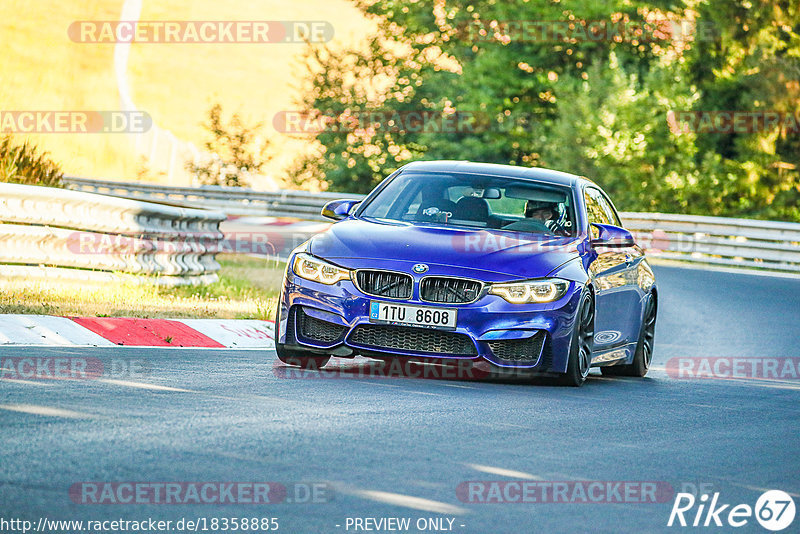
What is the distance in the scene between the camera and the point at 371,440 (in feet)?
22.6

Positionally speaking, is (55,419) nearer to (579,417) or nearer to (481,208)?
(579,417)

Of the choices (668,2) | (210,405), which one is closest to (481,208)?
(210,405)

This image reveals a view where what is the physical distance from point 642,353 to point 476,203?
2262mm

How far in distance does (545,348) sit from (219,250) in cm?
739

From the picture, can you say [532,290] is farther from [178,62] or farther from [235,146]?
[178,62]

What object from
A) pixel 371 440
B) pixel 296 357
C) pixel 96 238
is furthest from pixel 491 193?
pixel 96 238

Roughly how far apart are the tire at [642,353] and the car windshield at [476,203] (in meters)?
1.63

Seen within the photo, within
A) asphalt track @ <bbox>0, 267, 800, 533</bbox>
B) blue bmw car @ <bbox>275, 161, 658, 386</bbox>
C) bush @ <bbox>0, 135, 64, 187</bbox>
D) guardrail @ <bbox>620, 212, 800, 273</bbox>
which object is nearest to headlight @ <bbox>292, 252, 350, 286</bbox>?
blue bmw car @ <bbox>275, 161, 658, 386</bbox>

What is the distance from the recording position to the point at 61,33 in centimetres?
6831

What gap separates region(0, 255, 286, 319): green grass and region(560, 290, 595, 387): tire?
13.2ft

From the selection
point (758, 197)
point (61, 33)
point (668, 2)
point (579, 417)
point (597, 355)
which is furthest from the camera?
point (61, 33)

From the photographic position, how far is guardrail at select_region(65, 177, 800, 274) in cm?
2795

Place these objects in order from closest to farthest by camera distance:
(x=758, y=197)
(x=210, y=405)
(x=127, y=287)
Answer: (x=210, y=405) < (x=127, y=287) < (x=758, y=197)

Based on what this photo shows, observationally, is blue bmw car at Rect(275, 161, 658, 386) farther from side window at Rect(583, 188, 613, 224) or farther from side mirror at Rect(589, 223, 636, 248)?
side window at Rect(583, 188, 613, 224)
